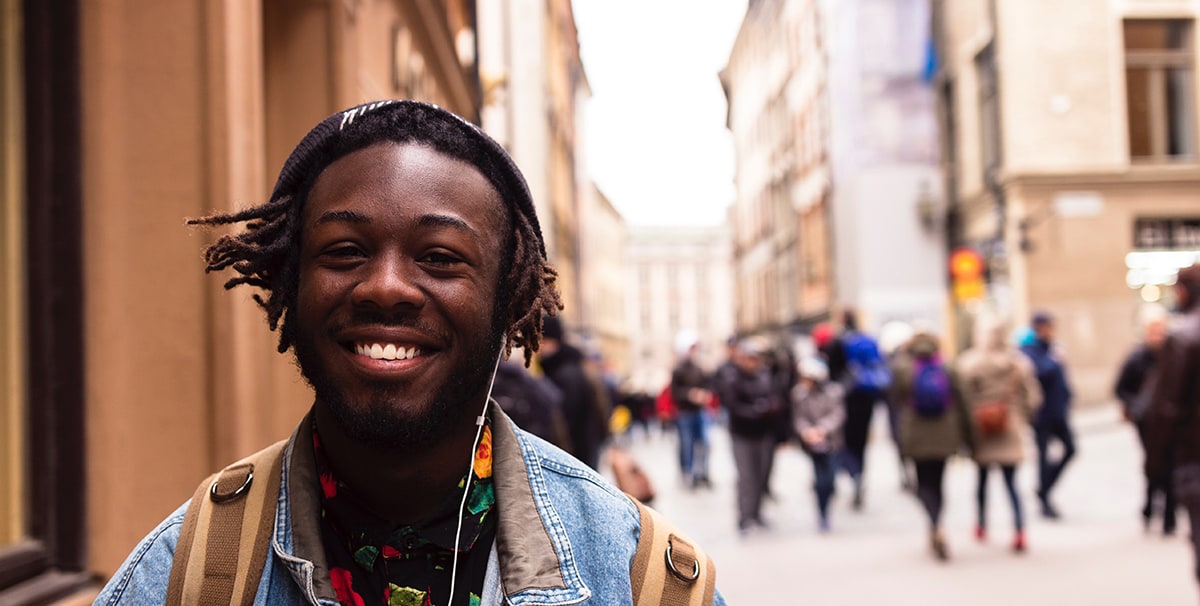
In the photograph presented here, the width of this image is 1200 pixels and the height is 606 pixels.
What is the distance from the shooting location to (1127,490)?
12172 millimetres

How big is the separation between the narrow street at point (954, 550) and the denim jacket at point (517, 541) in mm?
5843

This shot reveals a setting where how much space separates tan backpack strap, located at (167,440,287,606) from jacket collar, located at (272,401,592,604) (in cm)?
2

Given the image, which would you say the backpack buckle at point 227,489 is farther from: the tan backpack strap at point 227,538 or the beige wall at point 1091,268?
the beige wall at point 1091,268

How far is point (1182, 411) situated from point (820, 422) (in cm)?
579

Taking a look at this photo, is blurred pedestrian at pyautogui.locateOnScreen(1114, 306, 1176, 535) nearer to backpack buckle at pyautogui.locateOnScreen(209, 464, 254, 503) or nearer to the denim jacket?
the denim jacket

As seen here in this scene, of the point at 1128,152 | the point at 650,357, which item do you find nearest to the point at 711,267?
the point at 650,357

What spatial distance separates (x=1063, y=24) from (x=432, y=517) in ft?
54.2

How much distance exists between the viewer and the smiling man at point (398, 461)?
155 centimetres

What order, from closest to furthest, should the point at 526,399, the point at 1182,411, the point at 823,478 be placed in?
the point at 1182,411
the point at 526,399
the point at 823,478

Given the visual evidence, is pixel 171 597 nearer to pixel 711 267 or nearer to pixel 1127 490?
pixel 1127 490

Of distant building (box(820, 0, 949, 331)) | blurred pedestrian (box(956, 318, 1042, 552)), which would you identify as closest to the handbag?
blurred pedestrian (box(956, 318, 1042, 552))

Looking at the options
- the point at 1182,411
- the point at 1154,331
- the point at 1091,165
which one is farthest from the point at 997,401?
the point at 1091,165

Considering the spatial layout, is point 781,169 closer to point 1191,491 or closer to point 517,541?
point 1191,491

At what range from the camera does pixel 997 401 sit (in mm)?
8984
